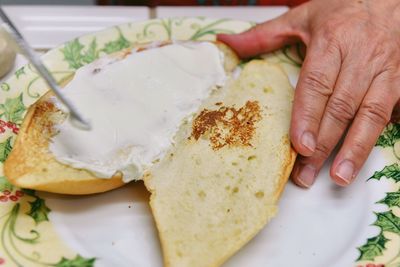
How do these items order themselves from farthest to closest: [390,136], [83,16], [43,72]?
[83,16]
[390,136]
[43,72]

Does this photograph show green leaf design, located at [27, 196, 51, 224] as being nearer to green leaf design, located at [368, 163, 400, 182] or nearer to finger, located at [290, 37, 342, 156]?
finger, located at [290, 37, 342, 156]

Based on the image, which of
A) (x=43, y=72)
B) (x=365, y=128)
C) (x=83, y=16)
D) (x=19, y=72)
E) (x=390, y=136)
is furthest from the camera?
(x=83, y=16)

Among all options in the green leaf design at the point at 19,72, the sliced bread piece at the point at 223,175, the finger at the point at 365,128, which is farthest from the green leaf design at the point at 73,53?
the finger at the point at 365,128

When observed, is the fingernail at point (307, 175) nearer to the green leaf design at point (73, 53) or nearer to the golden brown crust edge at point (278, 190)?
the golden brown crust edge at point (278, 190)

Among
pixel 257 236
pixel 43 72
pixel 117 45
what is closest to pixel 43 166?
pixel 43 72

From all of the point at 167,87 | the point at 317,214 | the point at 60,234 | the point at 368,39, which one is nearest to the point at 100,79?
the point at 167,87

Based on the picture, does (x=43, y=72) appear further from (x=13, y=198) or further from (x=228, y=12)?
(x=228, y=12)
